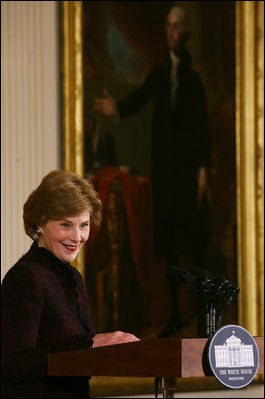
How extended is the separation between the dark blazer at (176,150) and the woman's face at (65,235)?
13.0ft

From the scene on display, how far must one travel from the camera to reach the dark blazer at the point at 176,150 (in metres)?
7.88

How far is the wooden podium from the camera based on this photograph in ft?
9.63

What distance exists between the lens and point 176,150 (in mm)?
7969

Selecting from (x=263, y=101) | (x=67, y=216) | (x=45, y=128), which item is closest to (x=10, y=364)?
(x=67, y=216)

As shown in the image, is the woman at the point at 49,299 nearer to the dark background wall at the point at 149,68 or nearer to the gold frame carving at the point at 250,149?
the dark background wall at the point at 149,68

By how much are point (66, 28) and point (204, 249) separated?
2.34 meters

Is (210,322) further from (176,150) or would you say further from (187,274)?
(176,150)

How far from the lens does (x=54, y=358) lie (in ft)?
11.0

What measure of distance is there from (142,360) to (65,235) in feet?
3.09

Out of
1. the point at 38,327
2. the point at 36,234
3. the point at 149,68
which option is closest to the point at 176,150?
the point at 149,68

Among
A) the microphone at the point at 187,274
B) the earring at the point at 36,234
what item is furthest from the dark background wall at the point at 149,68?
the microphone at the point at 187,274

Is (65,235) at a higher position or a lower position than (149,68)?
lower

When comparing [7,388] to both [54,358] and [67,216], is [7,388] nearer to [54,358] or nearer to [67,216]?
[54,358]

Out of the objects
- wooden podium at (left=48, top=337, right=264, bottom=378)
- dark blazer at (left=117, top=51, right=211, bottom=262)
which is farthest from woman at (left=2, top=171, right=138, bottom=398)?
dark blazer at (left=117, top=51, right=211, bottom=262)
